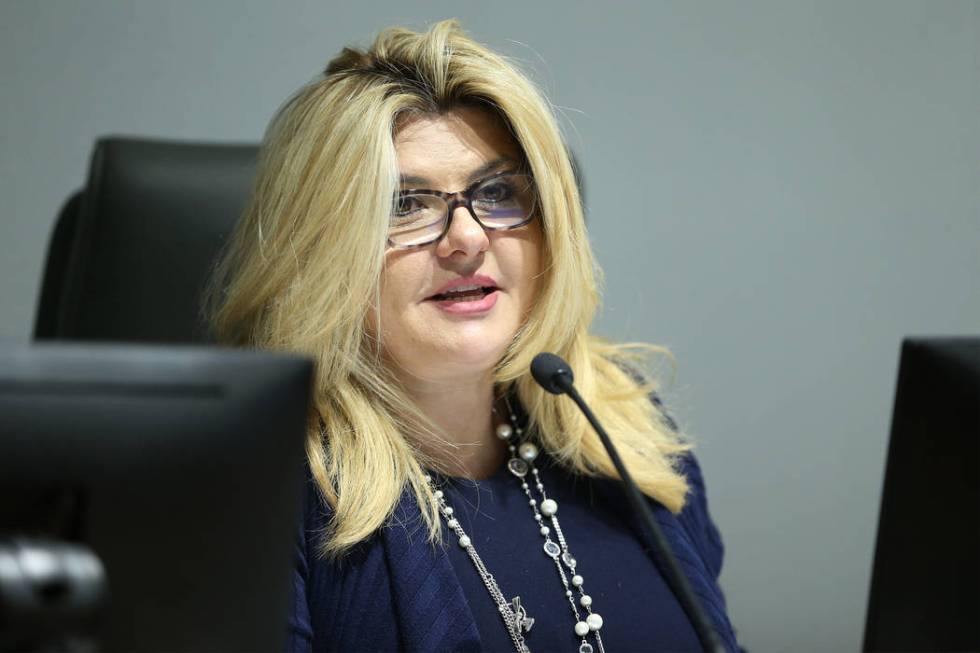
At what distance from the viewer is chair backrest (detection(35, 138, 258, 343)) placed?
1546 millimetres

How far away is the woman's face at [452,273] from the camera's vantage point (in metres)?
1.34

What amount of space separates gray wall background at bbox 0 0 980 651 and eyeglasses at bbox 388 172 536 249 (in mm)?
668

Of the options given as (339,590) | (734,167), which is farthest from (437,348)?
(734,167)

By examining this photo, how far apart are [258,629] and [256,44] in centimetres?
140

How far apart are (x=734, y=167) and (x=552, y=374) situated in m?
1.01

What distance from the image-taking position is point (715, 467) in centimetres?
219

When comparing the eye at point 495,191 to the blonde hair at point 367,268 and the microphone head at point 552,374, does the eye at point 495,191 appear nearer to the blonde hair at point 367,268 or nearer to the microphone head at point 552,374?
the blonde hair at point 367,268

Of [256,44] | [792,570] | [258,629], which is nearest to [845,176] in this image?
[792,570]

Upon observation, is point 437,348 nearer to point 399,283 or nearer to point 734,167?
point 399,283

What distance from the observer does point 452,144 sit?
137 cm

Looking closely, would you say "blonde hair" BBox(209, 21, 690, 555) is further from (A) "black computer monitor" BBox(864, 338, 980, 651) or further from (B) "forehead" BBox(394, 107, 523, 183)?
(A) "black computer monitor" BBox(864, 338, 980, 651)

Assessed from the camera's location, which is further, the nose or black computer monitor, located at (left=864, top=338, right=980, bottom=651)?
the nose

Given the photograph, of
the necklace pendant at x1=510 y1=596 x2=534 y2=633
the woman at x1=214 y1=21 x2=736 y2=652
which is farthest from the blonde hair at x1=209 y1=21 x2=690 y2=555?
the necklace pendant at x1=510 y1=596 x2=534 y2=633

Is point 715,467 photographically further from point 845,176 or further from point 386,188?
point 386,188
